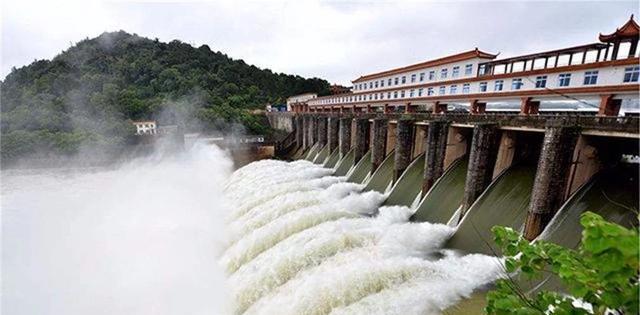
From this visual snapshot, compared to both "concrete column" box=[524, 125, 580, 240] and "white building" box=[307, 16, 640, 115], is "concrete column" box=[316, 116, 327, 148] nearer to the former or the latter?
"white building" box=[307, 16, 640, 115]

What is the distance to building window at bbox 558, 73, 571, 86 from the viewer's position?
13508mm

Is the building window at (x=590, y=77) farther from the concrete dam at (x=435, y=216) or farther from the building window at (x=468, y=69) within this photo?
the building window at (x=468, y=69)

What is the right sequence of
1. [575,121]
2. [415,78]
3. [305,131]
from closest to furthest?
[575,121]
[415,78]
[305,131]

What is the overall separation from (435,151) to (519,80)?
679 cm

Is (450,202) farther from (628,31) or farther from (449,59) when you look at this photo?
(449,59)

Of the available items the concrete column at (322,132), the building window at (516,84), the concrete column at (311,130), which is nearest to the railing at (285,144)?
the concrete column at (311,130)

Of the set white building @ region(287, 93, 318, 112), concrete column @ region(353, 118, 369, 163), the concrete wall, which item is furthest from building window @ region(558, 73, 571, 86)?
white building @ region(287, 93, 318, 112)

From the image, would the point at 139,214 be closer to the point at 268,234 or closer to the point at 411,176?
the point at 268,234

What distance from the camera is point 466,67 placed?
20.3 meters

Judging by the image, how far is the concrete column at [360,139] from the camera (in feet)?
70.1

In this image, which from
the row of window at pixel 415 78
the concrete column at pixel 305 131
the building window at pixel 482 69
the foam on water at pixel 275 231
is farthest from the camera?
the concrete column at pixel 305 131

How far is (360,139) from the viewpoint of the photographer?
70.2ft

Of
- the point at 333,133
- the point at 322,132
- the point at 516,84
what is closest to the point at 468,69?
the point at 516,84

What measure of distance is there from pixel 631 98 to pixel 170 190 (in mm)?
26612
